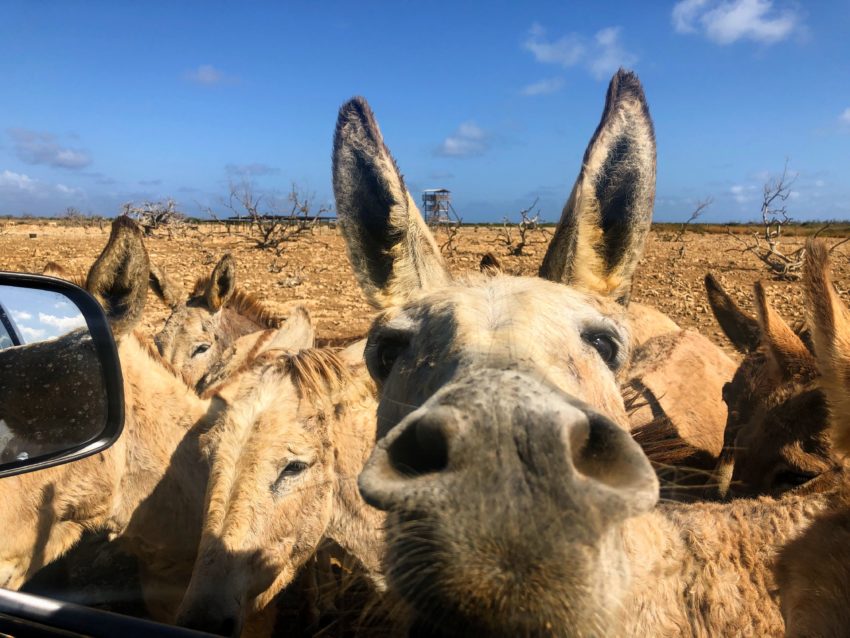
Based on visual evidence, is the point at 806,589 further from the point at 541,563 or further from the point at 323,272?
the point at 323,272

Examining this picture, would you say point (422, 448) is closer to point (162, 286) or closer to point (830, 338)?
point (830, 338)

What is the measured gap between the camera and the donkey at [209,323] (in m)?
7.48

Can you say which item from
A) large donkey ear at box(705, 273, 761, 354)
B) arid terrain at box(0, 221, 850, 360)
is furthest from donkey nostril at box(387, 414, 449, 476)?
large donkey ear at box(705, 273, 761, 354)

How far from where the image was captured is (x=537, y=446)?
1.25m

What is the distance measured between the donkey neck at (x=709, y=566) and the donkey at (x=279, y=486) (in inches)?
48.6

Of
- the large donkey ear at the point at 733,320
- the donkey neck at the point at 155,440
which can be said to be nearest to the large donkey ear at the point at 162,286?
the donkey neck at the point at 155,440

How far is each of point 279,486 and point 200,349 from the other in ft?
16.7

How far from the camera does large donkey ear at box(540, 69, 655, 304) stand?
261 centimetres

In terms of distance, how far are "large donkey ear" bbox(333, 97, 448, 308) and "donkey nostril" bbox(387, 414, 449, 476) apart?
154cm

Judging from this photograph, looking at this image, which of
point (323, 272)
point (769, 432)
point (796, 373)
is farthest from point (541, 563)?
point (323, 272)

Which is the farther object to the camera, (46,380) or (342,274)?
(342,274)

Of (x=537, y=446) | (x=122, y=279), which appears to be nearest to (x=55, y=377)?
(x=122, y=279)

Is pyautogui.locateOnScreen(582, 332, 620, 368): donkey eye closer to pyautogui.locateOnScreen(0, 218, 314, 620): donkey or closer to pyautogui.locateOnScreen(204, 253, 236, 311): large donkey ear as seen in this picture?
pyautogui.locateOnScreen(0, 218, 314, 620): donkey

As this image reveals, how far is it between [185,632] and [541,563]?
2.52ft
